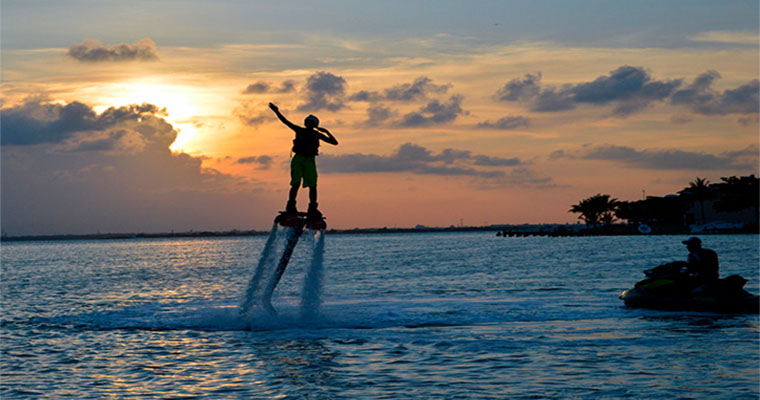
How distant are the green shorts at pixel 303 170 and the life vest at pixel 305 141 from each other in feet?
0.52

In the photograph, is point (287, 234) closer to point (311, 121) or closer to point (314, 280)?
point (314, 280)

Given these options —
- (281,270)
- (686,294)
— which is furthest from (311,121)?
(686,294)

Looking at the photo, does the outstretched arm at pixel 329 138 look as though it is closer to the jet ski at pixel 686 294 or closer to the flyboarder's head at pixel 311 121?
the flyboarder's head at pixel 311 121

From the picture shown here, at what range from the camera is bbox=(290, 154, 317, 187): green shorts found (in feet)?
73.7

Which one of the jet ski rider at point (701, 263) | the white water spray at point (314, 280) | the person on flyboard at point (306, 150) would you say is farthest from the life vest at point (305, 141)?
the jet ski rider at point (701, 263)

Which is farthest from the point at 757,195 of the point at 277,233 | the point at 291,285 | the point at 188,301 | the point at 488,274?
the point at 277,233

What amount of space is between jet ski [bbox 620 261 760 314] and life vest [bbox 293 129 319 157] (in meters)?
16.2

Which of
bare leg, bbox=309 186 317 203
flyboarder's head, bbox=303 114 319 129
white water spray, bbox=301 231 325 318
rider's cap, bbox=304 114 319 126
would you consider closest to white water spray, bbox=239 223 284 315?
white water spray, bbox=301 231 325 318

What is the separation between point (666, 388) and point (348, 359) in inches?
325

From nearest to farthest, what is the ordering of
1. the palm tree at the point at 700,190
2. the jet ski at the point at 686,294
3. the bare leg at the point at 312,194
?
the bare leg at the point at 312,194 → the jet ski at the point at 686,294 → the palm tree at the point at 700,190

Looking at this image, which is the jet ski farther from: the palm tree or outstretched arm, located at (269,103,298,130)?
the palm tree

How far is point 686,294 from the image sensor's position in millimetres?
30359

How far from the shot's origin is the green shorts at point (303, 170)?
885 inches

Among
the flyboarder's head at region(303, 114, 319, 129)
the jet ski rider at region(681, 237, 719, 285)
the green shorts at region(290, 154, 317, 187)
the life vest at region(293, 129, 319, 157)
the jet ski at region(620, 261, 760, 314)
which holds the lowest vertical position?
the jet ski at region(620, 261, 760, 314)
